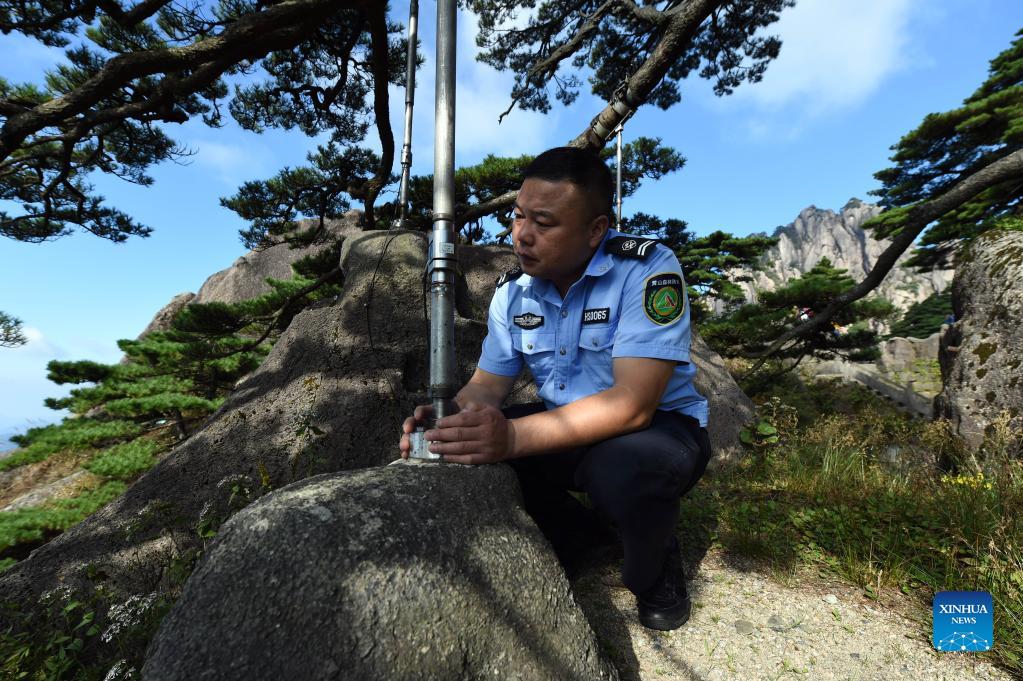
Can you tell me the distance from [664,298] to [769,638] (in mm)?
1475

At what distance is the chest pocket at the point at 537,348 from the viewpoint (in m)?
2.26

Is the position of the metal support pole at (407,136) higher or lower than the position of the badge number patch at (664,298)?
higher

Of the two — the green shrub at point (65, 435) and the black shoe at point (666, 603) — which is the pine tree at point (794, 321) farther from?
the green shrub at point (65, 435)

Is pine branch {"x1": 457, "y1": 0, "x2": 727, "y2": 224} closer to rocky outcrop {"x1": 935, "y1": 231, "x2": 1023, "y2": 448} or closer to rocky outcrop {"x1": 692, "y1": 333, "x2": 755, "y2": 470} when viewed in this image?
rocky outcrop {"x1": 692, "y1": 333, "x2": 755, "y2": 470}

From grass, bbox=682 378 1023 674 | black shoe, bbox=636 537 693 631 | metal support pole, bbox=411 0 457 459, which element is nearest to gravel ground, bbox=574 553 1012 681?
black shoe, bbox=636 537 693 631

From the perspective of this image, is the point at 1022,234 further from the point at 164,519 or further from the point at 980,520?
the point at 164,519

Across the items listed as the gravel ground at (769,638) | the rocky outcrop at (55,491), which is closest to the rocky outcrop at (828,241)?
the rocky outcrop at (55,491)

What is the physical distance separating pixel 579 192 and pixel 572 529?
163 centimetres

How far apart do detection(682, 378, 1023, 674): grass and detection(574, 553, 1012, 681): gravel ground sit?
18cm

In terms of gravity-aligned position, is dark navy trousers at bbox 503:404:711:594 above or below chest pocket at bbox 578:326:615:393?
below

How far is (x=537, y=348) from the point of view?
229cm

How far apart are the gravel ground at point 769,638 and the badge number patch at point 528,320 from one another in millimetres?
1252

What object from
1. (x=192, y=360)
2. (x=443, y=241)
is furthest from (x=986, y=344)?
(x=192, y=360)

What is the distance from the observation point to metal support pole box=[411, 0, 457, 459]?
1944mm
